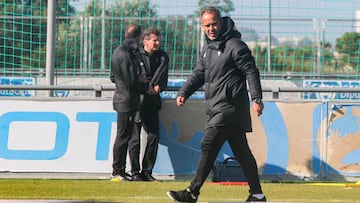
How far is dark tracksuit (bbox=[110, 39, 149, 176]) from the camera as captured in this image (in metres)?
13.1

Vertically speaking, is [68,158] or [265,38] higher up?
[265,38]

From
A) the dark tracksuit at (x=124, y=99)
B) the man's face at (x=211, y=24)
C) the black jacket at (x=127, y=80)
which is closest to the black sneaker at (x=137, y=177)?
the dark tracksuit at (x=124, y=99)

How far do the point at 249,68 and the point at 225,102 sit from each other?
375mm

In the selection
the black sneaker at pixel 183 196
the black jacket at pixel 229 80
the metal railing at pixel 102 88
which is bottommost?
the black sneaker at pixel 183 196

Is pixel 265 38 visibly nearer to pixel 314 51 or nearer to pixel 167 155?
pixel 314 51

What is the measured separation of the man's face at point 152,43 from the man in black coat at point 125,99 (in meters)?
→ 0.22

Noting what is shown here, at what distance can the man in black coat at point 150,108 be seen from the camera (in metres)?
13.2

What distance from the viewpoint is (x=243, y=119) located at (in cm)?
1002

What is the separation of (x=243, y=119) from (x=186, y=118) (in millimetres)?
3752

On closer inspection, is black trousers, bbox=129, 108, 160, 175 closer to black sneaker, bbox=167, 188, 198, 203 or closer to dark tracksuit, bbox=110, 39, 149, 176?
dark tracksuit, bbox=110, 39, 149, 176

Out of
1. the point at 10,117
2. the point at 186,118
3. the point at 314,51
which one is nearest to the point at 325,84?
the point at 314,51

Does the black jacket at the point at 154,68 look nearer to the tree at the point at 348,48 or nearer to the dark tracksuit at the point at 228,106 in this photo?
the dark tracksuit at the point at 228,106

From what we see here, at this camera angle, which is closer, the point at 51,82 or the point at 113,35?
the point at 51,82

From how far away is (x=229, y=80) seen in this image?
9.98m
